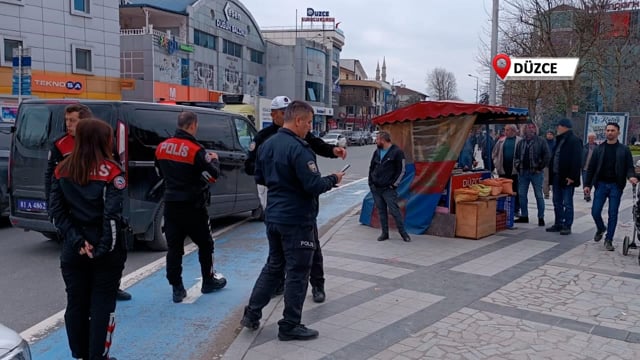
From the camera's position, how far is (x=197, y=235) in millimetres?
5758

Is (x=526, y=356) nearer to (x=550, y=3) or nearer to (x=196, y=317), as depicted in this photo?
(x=196, y=317)

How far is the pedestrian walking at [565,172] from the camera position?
921cm

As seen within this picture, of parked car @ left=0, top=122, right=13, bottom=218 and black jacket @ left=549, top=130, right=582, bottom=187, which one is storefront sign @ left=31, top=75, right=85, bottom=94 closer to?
parked car @ left=0, top=122, right=13, bottom=218

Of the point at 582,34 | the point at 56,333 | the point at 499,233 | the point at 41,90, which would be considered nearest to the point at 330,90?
the point at 41,90

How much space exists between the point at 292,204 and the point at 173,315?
179cm

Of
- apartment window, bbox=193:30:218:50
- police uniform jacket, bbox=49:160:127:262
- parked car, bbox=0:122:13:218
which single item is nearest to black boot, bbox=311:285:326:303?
police uniform jacket, bbox=49:160:127:262

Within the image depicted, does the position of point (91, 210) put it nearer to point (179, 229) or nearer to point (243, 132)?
point (179, 229)

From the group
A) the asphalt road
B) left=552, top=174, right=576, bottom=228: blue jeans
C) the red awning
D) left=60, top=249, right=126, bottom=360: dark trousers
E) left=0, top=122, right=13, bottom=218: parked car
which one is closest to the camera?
left=60, top=249, right=126, bottom=360: dark trousers

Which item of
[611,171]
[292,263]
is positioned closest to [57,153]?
[292,263]

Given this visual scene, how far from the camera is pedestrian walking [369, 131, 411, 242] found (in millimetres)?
8758

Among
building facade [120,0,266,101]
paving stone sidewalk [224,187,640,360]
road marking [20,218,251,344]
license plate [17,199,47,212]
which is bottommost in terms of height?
road marking [20,218,251,344]

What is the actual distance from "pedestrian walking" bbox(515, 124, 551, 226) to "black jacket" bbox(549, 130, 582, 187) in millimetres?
746

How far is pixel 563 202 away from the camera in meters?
9.52

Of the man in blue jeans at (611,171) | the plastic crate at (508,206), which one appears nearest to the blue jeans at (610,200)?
the man in blue jeans at (611,171)
